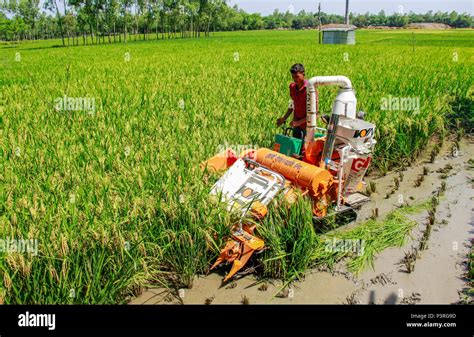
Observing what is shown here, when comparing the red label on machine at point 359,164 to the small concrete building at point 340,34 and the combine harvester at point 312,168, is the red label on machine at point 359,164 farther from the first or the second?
the small concrete building at point 340,34

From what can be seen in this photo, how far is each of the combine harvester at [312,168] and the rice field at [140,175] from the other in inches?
7.5

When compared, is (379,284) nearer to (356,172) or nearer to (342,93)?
(356,172)

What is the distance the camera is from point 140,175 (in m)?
4.30

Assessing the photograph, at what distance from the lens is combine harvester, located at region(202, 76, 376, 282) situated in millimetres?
4113

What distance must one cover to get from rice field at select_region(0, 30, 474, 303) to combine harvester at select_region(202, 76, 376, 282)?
190 millimetres

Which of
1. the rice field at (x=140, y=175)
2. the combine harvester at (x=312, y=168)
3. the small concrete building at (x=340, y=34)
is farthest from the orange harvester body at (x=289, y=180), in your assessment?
the small concrete building at (x=340, y=34)

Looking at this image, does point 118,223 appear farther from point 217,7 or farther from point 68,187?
point 217,7

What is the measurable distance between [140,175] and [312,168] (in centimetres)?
186

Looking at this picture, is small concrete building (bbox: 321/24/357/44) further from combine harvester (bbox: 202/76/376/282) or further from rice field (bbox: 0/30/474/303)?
combine harvester (bbox: 202/76/376/282)

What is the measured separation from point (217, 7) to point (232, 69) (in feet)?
174

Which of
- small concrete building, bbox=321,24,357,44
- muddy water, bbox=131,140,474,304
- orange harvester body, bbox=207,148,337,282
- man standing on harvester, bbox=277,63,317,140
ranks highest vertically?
small concrete building, bbox=321,24,357,44

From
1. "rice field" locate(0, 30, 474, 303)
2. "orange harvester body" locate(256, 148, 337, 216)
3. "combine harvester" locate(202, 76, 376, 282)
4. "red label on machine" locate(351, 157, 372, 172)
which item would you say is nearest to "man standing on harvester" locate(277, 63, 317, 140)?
"combine harvester" locate(202, 76, 376, 282)

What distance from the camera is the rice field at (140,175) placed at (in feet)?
10.7

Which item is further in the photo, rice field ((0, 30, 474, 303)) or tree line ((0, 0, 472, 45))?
tree line ((0, 0, 472, 45))
